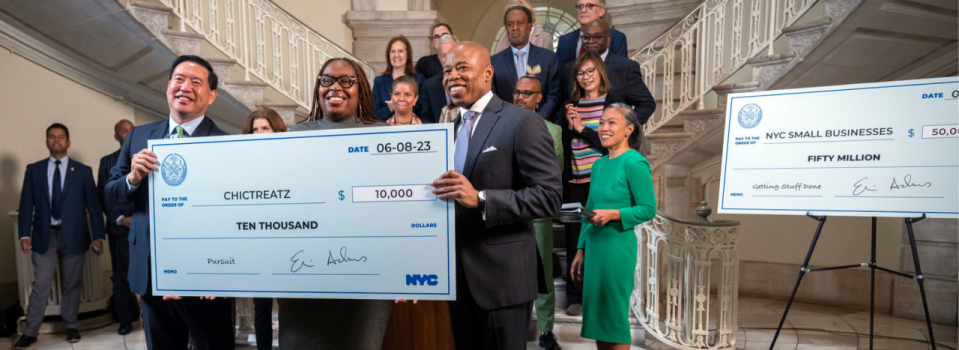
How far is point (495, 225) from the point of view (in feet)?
4.85

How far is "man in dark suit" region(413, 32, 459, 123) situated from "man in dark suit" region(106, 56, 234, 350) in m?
1.90

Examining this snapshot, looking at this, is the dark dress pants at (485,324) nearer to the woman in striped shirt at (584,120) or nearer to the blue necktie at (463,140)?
the blue necktie at (463,140)

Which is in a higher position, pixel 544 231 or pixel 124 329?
pixel 544 231

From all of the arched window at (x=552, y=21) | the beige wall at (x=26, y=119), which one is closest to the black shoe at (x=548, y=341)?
the beige wall at (x=26, y=119)

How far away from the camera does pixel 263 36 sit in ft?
18.4

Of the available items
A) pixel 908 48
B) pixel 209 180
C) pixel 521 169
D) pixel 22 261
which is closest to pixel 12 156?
pixel 22 261

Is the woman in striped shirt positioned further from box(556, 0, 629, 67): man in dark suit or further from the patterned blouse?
box(556, 0, 629, 67): man in dark suit

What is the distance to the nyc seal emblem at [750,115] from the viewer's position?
2.54 m

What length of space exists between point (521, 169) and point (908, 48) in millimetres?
3854

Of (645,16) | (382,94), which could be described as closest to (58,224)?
(382,94)

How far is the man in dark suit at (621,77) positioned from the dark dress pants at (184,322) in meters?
2.10

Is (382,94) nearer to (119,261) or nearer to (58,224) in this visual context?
(119,261)

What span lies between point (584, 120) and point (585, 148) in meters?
0.16

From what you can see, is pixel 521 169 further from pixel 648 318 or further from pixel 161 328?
pixel 648 318
